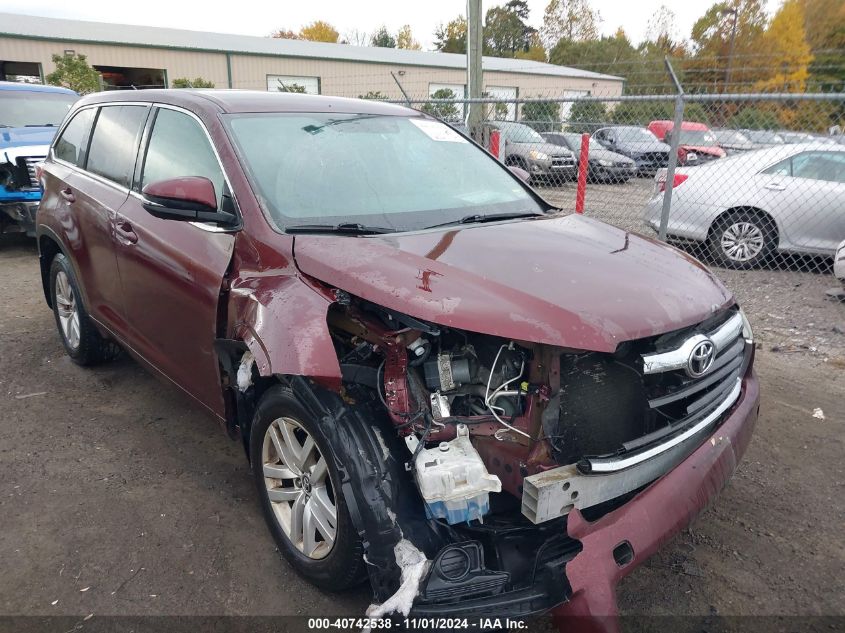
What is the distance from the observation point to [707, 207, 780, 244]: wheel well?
738 cm

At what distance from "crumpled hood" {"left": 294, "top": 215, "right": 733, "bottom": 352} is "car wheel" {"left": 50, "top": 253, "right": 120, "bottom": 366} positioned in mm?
2575

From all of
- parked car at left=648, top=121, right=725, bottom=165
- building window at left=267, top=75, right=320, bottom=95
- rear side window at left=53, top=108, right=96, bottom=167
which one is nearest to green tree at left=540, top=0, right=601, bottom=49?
building window at left=267, top=75, right=320, bottom=95

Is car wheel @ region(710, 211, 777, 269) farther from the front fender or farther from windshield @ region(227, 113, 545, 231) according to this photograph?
the front fender

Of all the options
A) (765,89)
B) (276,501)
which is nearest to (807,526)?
(276,501)

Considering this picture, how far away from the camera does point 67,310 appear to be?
4.71 meters

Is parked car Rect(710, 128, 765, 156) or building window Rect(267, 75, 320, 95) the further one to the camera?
building window Rect(267, 75, 320, 95)

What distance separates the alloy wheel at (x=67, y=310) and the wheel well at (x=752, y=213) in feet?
22.4

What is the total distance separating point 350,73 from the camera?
96.6 feet

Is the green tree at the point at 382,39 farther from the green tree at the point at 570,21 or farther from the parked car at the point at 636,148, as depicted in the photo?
the parked car at the point at 636,148

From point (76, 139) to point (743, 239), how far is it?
6944 mm

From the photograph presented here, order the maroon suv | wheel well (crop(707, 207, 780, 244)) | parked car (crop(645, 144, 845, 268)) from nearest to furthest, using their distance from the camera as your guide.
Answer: the maroon suv → parked car (crop(645, 144, 845, 268)) → wheel well (crop(707, 207, 780, 244))

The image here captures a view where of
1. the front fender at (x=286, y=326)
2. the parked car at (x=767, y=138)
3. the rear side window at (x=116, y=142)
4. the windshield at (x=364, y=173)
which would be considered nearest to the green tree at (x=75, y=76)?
A: the rear side window at (x=116, y=142)

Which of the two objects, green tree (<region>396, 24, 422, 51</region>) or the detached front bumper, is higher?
green tree (<region>396, 24, 422, 51</region>)

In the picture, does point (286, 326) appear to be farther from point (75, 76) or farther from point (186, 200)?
point (75, 76)
